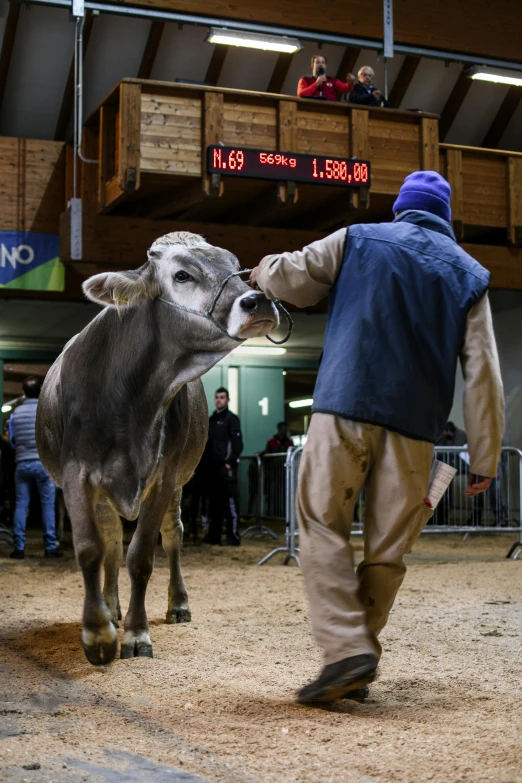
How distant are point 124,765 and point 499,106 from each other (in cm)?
1860

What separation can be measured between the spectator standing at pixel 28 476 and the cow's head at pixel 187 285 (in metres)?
6.70

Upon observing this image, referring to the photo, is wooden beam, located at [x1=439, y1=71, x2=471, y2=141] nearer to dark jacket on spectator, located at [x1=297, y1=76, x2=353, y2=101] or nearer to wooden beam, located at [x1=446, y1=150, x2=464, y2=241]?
wooden beam, located at [x1=446, y1=150, x2=464, y2=241]

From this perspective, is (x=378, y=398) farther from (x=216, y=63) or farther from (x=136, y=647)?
(x=216, y=63)

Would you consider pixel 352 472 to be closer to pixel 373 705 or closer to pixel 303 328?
pixel 373 705

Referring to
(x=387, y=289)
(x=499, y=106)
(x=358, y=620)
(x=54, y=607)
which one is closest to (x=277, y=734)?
(x=358, y=620)

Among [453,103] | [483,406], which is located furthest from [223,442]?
[453,103]

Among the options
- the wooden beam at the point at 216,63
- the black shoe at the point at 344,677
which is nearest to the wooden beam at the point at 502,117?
the wooden beam at the point at 216,63

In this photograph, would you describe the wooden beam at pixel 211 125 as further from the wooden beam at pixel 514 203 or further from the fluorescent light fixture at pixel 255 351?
the fluorescent light fixture at pixel 255 351

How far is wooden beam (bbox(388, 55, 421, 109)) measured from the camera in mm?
18219

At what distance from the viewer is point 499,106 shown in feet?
63.9

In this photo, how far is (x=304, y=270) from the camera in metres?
3.81

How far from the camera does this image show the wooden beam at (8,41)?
50.0 ft

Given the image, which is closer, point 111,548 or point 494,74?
point 111,548

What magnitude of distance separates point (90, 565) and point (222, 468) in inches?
320
